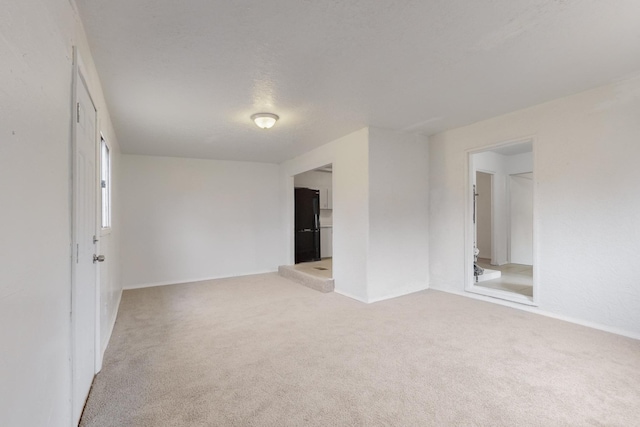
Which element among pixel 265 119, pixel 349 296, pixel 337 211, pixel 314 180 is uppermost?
pixel 265 119

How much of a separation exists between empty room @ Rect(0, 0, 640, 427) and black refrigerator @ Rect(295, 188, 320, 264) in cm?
146

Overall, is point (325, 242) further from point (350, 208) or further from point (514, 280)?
point (514, 280)

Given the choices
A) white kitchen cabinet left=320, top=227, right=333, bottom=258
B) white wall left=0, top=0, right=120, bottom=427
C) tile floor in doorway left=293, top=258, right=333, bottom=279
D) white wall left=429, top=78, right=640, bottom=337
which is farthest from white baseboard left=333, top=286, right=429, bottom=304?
white wall left=0, top=0, right=120, bottom=427

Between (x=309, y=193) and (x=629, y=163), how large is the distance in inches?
197

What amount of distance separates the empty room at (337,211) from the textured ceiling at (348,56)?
0.06ft

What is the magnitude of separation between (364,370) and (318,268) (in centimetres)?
357

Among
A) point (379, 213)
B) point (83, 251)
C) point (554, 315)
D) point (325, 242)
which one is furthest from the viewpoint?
point (325, 242)

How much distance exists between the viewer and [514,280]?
4871mm

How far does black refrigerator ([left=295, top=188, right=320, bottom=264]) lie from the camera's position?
21.1 feet

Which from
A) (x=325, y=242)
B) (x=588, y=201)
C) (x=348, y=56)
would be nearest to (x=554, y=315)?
(x=588, y=201)

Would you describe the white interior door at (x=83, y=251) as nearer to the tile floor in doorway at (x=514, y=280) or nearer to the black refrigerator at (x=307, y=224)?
the black refrigerator at (x=307, y=224)

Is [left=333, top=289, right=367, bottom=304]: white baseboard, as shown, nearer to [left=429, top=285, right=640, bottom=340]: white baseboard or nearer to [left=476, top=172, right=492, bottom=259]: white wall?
[left=429, top=285, right=640, bottom=340]: white baseboard

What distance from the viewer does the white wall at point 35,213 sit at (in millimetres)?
813

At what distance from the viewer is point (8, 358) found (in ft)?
2.64
